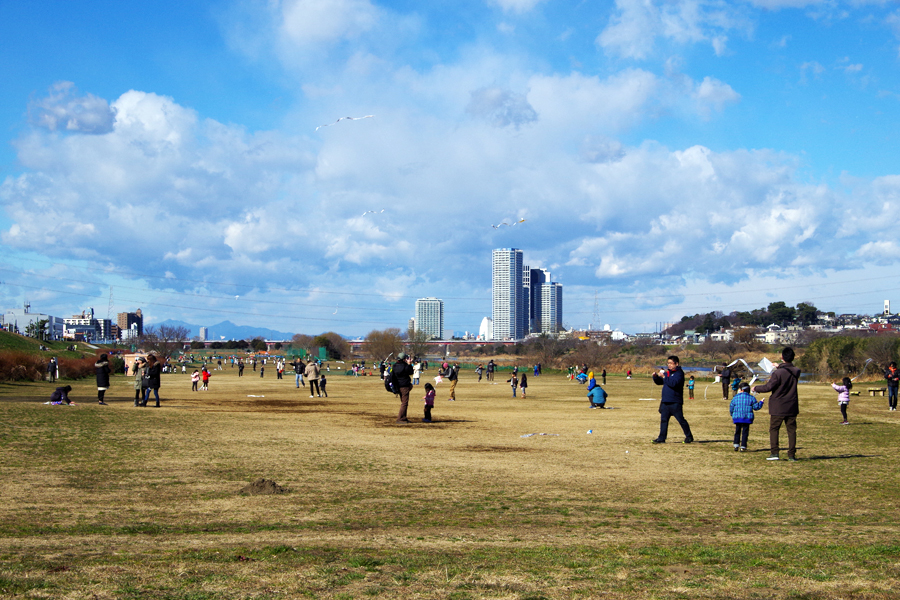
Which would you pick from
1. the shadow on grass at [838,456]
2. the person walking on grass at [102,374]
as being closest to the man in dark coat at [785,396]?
the shadow on grass at [838,456]

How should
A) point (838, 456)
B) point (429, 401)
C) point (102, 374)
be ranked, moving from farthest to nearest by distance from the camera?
point (102, 374), point (429, 401), point (838, 456)

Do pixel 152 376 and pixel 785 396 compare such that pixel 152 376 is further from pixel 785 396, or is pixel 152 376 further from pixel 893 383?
pixel 893 383

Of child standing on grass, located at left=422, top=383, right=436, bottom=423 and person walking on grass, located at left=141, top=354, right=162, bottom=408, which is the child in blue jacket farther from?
person walking on grass, located at left=141, top=354, right=162, bottom=408

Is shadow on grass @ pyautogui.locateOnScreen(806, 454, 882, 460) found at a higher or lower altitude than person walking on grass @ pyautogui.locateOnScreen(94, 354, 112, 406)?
lower

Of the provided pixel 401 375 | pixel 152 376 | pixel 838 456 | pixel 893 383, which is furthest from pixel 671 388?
pixel 152 376

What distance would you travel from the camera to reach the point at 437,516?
8609mm

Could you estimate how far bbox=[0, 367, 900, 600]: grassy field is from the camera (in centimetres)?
573

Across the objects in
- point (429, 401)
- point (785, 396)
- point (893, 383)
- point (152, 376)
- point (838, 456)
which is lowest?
point (838, 456)

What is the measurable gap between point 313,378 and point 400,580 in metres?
30.4

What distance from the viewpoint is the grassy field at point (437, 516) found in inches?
226

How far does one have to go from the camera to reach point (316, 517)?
8.45 metres

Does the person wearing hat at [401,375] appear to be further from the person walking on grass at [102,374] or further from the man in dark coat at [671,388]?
the person walking on grass at [102,374]

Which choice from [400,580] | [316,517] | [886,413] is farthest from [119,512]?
[886,413]

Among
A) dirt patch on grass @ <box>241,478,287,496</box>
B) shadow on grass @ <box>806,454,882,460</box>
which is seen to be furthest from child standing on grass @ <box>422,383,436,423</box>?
dirt patch on grass @ <box>241,478,287,496</box>
